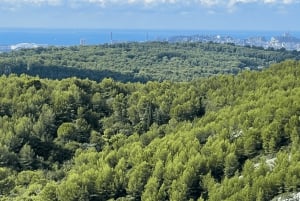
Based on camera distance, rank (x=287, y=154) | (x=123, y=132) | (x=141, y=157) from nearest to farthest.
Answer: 1. (x=287, y=154)
2. (x=141, y=157)
3. (x=123, y=132)

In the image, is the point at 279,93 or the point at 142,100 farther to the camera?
the point at 142,100

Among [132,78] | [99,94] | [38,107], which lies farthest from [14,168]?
[132,78]

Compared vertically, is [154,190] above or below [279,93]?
below

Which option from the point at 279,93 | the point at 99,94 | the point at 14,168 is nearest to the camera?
the point at 279,93

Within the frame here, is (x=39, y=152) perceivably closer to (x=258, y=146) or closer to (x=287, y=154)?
(x=258, y=146)

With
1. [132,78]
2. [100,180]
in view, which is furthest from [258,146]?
[132,78]

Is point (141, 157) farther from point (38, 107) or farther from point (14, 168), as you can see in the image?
point (38, 107)
